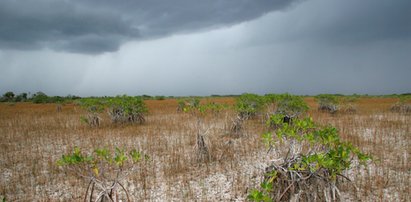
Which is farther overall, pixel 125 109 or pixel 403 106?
pixel 403 106

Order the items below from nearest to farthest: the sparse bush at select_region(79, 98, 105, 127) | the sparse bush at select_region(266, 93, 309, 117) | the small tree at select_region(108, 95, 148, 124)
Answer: the sparse bush at select_region(266, 93, 309, 117), the sparse bush at select_region(79, 98, 105, 127), the small tree at select_region(108, 95, 148, 124)

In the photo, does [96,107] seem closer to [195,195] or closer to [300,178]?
[195,195]

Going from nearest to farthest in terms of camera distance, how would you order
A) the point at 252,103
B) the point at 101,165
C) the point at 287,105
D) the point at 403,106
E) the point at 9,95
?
1. the point at 101,165
2. the point at 287,105
3. the point at 252,103
4. the point at 403,106
5. the point at 9,95

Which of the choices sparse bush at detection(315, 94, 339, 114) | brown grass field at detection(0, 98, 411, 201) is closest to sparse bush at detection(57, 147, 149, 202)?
brown grass field at detection(0, 98, 411, 201)

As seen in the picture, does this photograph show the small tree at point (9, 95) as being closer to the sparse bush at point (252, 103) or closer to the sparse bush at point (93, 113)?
the sparse bush at point (93, 113)

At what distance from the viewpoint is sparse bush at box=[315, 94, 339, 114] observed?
17.5 meters

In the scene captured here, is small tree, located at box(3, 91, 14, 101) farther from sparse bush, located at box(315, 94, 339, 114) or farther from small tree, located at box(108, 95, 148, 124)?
sparse bush, located at box(315, 94, 339, 114)

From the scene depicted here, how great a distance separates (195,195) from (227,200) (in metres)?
0.65

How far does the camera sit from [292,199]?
3961 mm

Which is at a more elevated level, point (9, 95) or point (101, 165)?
point (9, 95)

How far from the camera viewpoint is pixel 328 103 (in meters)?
18.3

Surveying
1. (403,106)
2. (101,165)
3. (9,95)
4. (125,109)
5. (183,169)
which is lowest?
(183,169)

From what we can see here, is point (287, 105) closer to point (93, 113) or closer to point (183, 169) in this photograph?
point (183, 169)

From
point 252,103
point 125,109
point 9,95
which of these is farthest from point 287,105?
point 9,95
